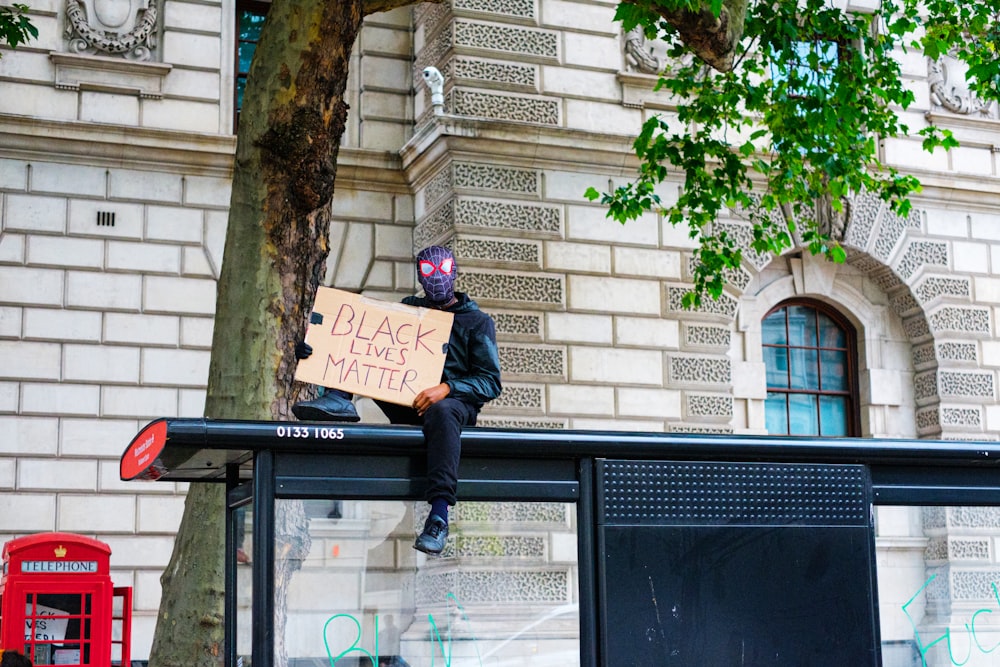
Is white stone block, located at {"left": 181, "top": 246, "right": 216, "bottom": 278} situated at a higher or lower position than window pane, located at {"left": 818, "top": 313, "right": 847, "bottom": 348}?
higher

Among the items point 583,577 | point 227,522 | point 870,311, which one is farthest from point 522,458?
point 870,311

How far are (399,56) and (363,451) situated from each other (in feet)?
38.3

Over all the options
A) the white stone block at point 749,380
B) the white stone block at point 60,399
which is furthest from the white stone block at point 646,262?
the white stone block at point 60,399

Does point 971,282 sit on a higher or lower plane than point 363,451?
higher

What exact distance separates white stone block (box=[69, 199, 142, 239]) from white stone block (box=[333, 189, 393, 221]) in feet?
7.53

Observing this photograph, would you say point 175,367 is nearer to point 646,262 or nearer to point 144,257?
point 144,257

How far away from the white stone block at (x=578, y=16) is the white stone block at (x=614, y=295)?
3.04 meters

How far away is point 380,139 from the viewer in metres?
16.0

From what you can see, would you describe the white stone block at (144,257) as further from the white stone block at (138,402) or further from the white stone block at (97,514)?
the white stone block at (97,514)

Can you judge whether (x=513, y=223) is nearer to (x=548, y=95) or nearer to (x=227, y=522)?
(x=548, y=95)

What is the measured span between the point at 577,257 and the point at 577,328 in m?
0.83

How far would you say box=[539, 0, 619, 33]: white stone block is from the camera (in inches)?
618

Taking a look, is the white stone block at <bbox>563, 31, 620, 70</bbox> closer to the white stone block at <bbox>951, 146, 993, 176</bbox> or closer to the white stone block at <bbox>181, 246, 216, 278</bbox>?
the white stone block at <bbox>181, 246, 216, 278</bbox>

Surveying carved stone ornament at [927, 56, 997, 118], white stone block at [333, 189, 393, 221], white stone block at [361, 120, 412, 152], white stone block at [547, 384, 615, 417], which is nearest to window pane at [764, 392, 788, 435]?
white stone block at [547, 384, 615, 417]
